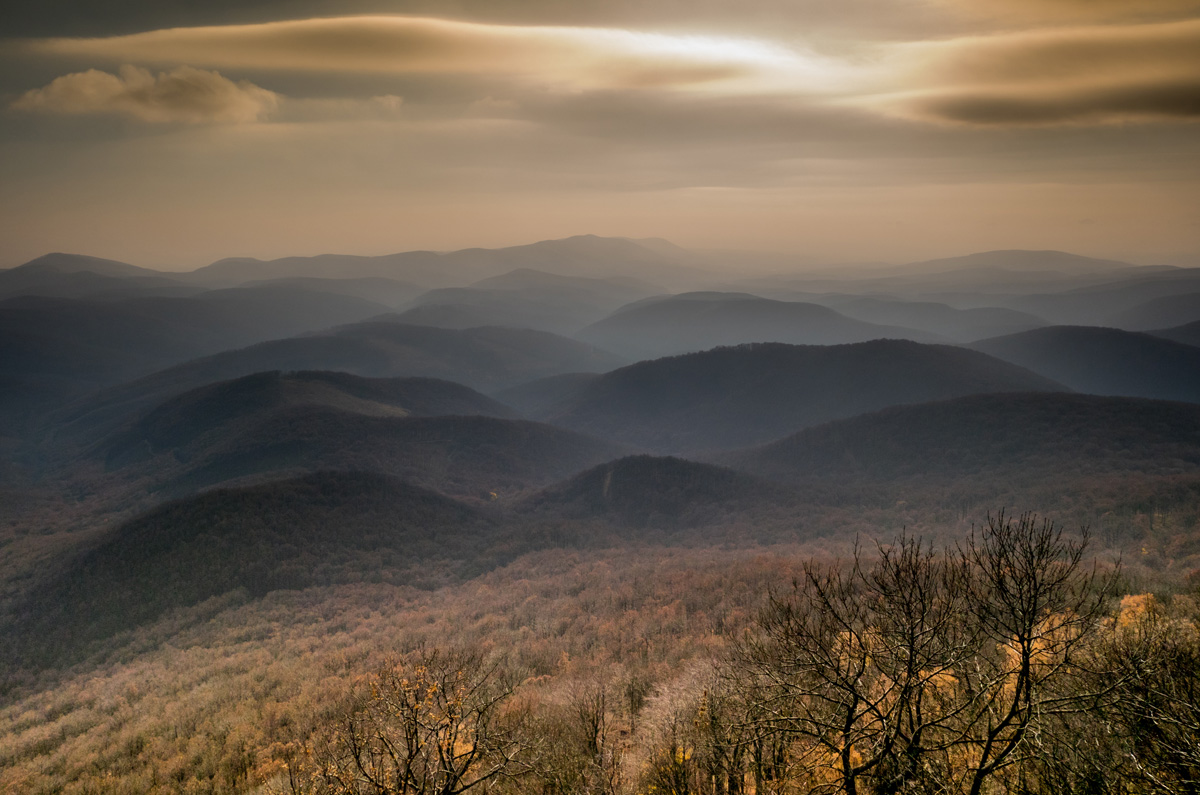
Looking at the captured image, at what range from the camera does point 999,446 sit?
132750mm

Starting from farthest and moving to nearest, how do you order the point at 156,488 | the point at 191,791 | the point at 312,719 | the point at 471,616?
the point at 156,488, the point at 471,616, the point at 312,719, the point at 191,791

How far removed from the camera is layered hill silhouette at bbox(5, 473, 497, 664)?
256 ft

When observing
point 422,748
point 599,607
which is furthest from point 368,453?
point 422,748

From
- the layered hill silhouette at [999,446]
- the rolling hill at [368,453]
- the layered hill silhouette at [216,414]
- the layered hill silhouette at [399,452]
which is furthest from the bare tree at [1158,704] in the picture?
the layered hill silhouette at [216,414]

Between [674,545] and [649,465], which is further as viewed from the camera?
[649,465]

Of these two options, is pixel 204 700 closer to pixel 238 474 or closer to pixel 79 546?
pixel 79 546

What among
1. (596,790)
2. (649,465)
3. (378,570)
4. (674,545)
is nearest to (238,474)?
(378,570)

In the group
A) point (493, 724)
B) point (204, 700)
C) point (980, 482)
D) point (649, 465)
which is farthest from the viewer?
point (649, 465)

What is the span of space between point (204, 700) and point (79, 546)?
7186cm

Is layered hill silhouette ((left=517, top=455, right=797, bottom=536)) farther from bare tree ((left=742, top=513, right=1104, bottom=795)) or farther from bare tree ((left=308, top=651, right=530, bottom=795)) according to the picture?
bare tree ((left=742, top=513, right=1104, bottom=795))

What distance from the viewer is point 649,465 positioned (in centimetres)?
13800

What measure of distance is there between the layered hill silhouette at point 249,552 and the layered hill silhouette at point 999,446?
9204cm

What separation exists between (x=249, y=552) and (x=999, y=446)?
15517 cm

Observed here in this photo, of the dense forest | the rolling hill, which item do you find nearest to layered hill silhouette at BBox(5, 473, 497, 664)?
the dense forest
